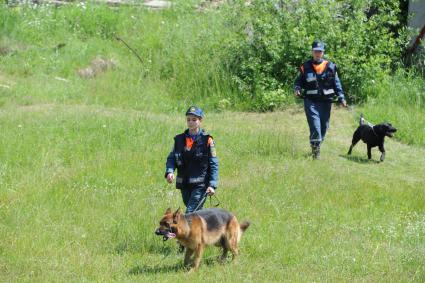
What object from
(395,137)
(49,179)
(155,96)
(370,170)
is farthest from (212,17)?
(49,179)

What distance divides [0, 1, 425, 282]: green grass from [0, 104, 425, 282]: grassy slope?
31 mm

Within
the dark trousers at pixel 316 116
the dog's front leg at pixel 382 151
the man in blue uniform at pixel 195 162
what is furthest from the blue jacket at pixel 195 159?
the dog's front leg at pixel 382 151

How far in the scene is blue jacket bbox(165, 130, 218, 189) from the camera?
950 centimetres

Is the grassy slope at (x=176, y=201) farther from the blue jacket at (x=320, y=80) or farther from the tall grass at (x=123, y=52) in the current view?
the tall grass at (x=123, y=52)

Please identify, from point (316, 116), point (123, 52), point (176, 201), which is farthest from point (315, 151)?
point (123, 52)

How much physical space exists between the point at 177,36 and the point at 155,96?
2912 mm

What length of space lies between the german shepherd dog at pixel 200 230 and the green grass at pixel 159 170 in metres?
0.25

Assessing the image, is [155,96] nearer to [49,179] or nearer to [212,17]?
[212,17]

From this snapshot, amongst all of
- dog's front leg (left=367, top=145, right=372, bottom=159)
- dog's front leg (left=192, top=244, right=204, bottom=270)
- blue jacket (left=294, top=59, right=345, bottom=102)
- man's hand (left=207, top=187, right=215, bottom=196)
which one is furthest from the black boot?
dog's front leg (left=192, top=244, right=204, bottom=270)

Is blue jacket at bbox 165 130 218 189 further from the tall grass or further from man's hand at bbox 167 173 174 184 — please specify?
the tall grass

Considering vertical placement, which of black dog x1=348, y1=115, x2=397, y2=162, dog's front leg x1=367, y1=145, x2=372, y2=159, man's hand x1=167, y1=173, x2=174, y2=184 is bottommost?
dog's front leg x1=367, y1=145, x2=372, y2=159

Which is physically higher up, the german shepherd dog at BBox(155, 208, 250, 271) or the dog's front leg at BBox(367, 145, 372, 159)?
the german shepherd dog at BBox(155, 208, 250, 271)

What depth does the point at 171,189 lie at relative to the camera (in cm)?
1220

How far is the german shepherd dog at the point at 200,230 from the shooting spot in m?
8.35
